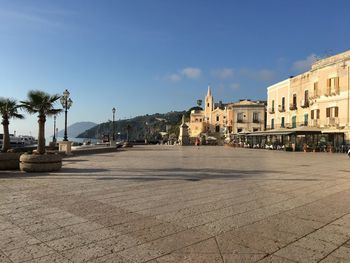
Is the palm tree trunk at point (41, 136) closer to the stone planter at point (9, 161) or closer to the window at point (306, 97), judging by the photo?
the stone planter at point (9, 161)

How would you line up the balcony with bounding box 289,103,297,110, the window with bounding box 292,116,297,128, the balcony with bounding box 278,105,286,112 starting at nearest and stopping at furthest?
the balcony with bounding box 289,103,297,110
the window with bounding box 292,116,297,128
the balcony with bounding box 278,105,286,112

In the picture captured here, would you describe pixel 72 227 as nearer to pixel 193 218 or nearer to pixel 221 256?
pixel 193 218

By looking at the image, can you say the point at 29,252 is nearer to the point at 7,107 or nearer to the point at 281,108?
the point at 7,107

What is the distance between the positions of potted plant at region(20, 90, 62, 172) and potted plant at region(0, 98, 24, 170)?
0.93m

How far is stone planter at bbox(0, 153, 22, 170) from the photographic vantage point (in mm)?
13678

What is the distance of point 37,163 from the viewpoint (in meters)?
12.8

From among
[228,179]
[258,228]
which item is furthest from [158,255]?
[228,179]

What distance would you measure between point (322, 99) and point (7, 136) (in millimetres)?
30996

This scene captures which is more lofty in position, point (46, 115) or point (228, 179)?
point (46, 115)

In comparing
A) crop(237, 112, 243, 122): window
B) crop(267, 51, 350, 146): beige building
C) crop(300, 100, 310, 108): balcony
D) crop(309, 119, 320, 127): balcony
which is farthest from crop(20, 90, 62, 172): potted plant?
crop(237, 112, 243, 122): window

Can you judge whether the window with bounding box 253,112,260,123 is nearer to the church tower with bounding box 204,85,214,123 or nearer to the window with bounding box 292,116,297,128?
the window with bounding box 292,116,297,128

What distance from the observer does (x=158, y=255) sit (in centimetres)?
438

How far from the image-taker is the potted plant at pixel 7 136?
13727 millimetres

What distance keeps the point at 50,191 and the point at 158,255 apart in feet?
17.1
